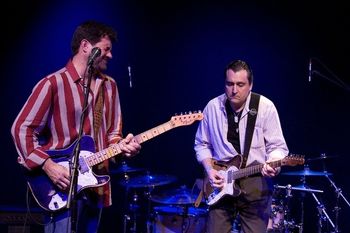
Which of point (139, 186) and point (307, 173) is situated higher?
point (307, 173)

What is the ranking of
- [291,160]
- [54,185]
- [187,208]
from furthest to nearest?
[187,208] < [291,160] < [54,185]

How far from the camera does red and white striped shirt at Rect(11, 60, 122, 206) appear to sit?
3.88m

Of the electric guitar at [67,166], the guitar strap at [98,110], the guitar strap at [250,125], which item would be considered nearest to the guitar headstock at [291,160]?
Answer: the guitar strap at [250,125]

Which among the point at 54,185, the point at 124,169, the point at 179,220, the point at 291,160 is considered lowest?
the point at 179,220

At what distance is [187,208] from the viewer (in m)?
6.51

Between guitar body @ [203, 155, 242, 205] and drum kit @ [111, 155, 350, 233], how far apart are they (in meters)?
1.57

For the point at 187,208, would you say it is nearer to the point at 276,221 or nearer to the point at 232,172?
the point at 276,221

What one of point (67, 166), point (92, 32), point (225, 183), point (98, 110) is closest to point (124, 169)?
point (225, 183)

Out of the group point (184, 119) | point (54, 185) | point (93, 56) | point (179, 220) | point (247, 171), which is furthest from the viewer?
point (179, 220)

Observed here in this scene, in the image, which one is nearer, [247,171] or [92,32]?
[92,32]

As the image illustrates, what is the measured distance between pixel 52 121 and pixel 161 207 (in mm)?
3274

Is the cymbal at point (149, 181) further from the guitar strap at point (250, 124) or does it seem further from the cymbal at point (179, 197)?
the guitar strap at point (250, 124)

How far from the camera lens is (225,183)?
14.9 ft

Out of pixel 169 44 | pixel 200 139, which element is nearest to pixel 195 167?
pixel 169 44
